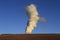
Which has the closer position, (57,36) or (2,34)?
(57,36)

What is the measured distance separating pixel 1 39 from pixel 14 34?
1.16 metres

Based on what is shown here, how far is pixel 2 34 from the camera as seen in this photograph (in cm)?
1340

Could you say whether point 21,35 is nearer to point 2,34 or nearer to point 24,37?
point 24,37

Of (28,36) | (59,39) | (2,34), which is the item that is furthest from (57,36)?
(2,34)

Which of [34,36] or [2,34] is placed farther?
[2,34]

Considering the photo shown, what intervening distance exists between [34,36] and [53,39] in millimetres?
1511

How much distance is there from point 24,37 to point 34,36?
78 cm

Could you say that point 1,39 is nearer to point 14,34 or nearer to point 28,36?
point 14,34

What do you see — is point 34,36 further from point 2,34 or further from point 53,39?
point 2,34

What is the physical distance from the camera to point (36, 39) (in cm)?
1249

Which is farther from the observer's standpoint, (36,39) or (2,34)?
(2,34)

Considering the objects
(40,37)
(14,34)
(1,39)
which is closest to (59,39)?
(40,37)

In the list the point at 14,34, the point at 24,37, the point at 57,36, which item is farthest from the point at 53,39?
the point at 14,34

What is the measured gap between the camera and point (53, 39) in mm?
12680
